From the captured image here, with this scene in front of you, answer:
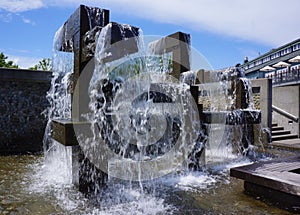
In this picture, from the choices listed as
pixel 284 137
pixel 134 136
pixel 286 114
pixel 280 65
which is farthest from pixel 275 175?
pixel 280 65

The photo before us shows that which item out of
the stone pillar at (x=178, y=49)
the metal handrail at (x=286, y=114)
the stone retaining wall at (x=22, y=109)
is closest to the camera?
the stone pillar at (x=178, y=49)

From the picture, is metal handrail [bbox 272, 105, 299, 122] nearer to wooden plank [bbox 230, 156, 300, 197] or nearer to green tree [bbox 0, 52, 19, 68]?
wooden plank [bbox 230, 156, 300, 197]

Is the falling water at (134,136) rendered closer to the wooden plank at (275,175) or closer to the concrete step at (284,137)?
the wooden plank at (275,175)

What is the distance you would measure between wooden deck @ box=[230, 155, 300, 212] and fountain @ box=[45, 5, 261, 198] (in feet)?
4.83

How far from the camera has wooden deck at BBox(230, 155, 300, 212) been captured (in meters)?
3.34

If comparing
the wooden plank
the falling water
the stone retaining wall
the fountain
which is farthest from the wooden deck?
the stone retaining wall

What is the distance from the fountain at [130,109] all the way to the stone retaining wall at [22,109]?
1.25ft

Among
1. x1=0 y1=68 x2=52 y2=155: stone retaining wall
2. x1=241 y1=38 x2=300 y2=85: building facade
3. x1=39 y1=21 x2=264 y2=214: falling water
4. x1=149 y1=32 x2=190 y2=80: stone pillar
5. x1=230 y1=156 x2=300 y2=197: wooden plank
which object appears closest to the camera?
x1=230 y1=156 x2=300 y2=197: wooden plank

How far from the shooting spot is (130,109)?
4.35m

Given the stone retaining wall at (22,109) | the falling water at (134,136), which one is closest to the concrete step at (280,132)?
the falling water at (134,136)

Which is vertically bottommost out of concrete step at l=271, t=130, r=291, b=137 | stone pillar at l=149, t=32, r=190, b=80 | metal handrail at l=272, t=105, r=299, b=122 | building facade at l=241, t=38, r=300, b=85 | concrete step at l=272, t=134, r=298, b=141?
concrete step at l=272, t=134, r=298, b=141

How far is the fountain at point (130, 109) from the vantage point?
11.9 ft

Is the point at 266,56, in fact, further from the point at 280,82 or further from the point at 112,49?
the point at 112,49

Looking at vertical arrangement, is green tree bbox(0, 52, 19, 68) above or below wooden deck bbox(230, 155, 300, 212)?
above
